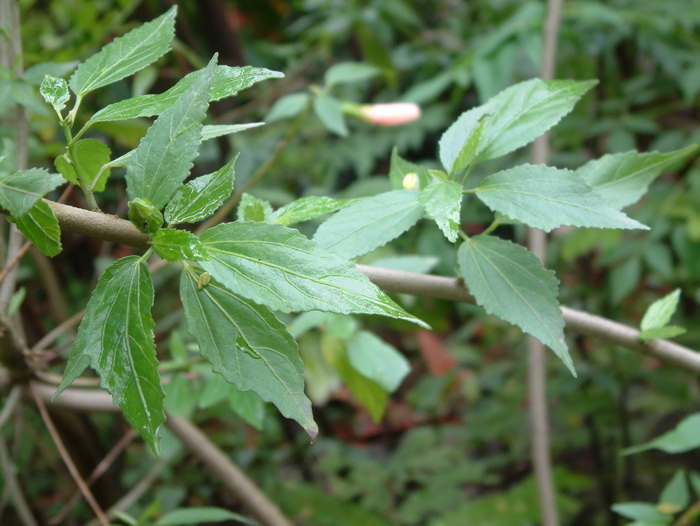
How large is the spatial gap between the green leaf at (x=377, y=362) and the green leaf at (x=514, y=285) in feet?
1.07

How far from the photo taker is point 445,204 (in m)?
0.40

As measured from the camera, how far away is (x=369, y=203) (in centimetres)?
45

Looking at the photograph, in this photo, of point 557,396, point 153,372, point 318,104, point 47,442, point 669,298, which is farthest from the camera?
point 557,396

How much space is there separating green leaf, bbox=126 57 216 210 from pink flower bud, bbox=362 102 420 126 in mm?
592

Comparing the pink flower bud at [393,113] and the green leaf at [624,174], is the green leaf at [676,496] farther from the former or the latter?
the pink flower bud at [393,113]

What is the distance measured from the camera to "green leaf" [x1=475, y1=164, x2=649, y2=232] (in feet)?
1.31

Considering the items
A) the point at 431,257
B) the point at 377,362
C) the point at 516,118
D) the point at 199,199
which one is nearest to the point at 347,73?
the point at 431,257

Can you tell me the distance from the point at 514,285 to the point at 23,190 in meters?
0.30

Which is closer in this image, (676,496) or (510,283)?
(510,283)

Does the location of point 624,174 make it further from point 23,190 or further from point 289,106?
point 289,106

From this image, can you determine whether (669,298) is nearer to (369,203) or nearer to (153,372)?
(369,203)

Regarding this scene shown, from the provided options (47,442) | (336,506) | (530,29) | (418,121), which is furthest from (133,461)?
(530,29)

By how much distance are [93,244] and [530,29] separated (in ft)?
3.57

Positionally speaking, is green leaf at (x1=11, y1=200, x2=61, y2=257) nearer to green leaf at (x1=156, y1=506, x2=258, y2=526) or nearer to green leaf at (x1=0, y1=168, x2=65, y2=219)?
green leaf at (x1=0, y1=168, x2=65, y2=219)
